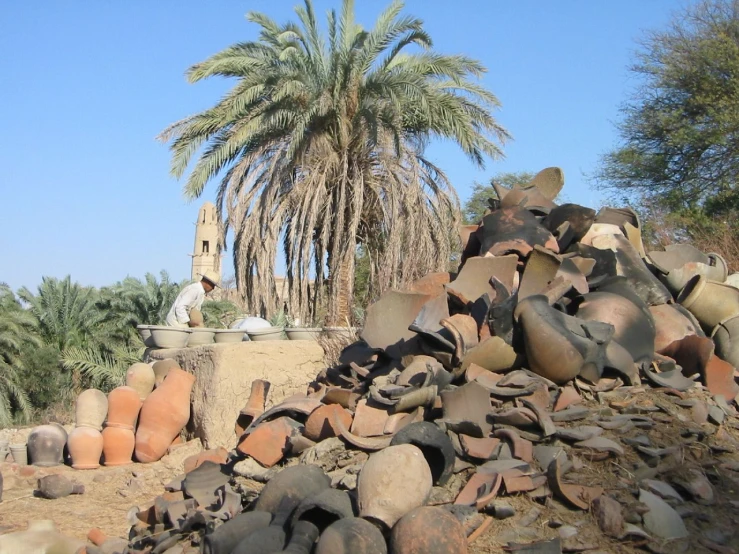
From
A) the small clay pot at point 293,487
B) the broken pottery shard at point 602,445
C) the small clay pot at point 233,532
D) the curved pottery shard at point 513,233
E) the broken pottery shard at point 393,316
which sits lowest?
the small clay pot at point 233,532

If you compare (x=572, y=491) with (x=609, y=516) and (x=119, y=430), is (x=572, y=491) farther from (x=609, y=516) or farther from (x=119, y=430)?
(x=119, y=430)

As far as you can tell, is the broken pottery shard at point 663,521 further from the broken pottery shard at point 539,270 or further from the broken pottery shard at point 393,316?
the broken pottery shard at point 393,316

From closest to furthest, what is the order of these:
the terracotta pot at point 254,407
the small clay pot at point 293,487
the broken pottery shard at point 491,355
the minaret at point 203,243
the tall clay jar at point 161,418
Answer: the small clay pot at point 293,487
the broken pottery shard at point 491,355
the terracotta pot at point 254,407
the tall clay jar at point 161,418
the minaret at point 203,243

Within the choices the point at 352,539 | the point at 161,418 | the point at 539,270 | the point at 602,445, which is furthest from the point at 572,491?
the point at 161,418

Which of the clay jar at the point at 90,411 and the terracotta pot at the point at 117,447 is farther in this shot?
the clay jar at the point at 90,411

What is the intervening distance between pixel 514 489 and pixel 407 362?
4.11ft

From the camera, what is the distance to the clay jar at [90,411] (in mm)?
8133

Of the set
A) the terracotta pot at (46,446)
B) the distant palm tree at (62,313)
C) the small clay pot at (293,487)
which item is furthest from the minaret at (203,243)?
the small clay pot at (293,487)

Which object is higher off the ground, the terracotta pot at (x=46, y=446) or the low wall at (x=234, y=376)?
the low wall at (x=234, y=376)

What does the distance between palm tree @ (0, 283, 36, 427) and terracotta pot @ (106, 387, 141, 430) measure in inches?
203

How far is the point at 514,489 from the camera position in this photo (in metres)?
3.37

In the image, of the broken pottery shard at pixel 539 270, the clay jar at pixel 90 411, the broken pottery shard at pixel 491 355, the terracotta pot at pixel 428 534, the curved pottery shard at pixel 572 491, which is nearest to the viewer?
the terracotta pot at pixel 428 534

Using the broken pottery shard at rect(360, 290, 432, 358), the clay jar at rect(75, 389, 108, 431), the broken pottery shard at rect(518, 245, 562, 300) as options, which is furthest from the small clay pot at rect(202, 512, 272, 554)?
the clay jar at rect(75, 389, 108, 431)

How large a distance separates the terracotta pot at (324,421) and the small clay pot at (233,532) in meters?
0.78
